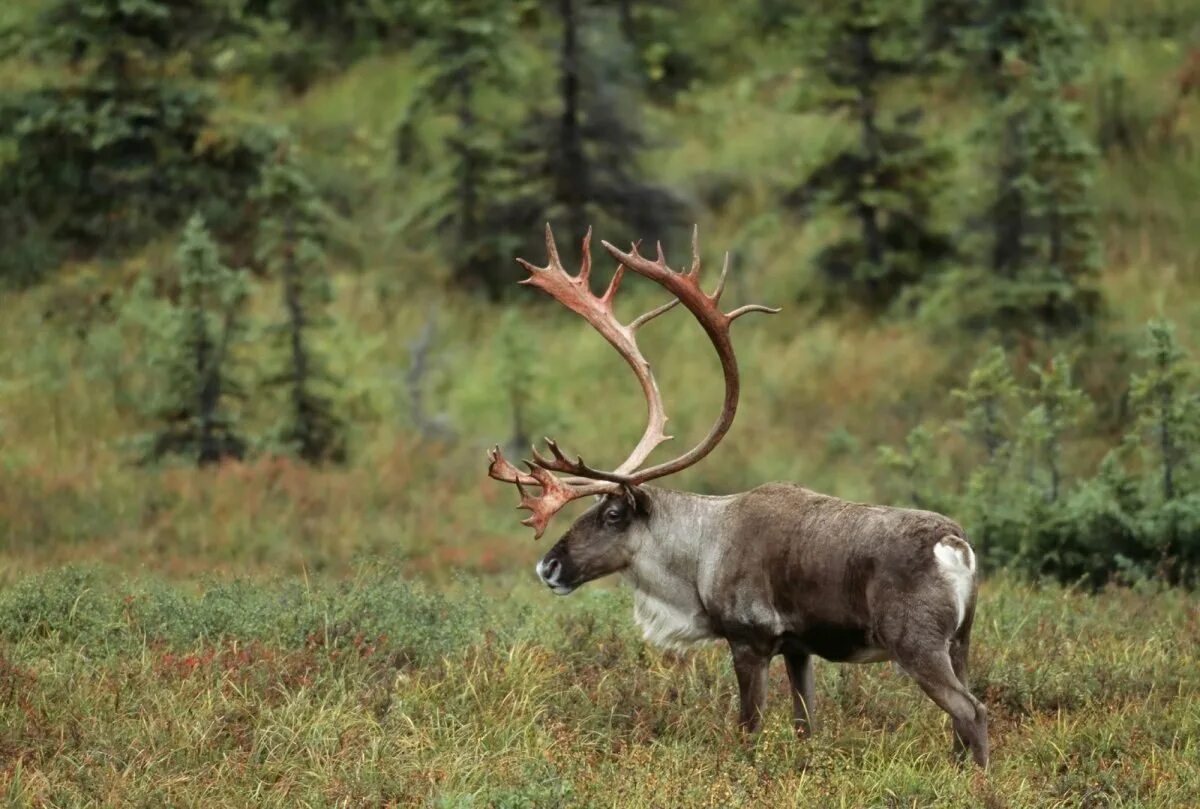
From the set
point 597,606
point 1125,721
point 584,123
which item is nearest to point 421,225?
point 584,123

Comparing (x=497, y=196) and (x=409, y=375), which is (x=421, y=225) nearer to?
(x=497, y=196)

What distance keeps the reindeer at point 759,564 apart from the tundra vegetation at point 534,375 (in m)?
0.38

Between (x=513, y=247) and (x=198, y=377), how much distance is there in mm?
6520

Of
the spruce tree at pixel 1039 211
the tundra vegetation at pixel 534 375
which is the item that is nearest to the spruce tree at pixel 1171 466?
the tundra vegetation at pixel 534 375

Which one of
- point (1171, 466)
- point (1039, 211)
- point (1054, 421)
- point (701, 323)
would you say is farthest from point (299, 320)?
point (701, 323)

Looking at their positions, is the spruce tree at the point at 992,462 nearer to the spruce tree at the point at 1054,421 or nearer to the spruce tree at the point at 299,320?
the spruce tree at the point at 1054,421

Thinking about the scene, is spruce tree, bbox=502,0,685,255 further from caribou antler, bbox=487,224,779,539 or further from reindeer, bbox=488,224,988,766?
reindeer, bbox=488,224,988,766

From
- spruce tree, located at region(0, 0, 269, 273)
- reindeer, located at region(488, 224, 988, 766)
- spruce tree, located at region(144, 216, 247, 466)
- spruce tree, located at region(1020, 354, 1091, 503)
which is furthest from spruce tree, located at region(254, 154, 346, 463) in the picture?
reindeer, located at region(488, 224, 988, 766)

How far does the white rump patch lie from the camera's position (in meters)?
7.48

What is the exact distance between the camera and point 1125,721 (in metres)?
8.21

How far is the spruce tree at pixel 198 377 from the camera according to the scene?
17.0 meters

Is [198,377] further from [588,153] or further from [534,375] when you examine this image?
[588,153]

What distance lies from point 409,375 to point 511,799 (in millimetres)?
13996

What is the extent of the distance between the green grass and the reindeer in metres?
0.39
